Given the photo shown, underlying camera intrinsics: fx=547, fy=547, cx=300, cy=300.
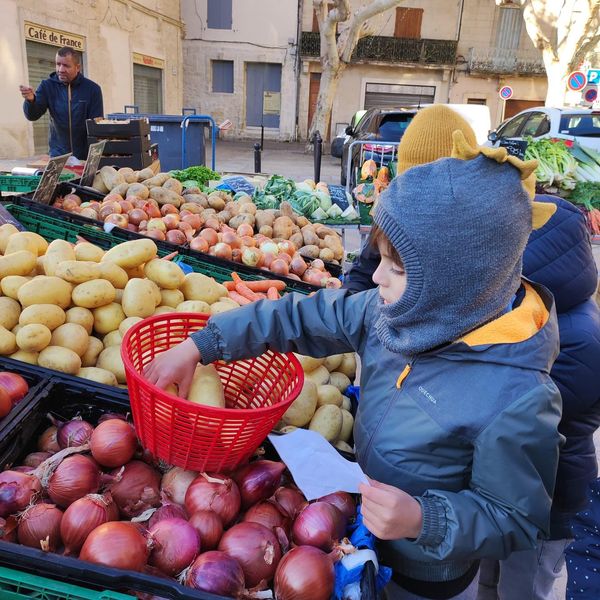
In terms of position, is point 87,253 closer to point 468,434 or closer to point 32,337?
point 32,337

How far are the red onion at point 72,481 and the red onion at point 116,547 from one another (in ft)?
0.64

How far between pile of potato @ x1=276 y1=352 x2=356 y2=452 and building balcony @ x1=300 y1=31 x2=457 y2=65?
1132 inches

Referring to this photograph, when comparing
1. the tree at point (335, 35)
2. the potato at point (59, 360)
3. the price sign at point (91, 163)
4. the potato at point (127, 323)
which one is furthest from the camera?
the tree at point (335, 35)

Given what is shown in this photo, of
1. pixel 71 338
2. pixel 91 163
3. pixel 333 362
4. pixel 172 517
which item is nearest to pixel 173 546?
pixel 172 517

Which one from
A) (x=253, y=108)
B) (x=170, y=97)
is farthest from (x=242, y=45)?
(x=170, y=97)

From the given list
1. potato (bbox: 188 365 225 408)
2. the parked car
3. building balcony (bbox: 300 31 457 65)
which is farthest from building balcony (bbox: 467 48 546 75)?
potato (bbox: 188 365 225 408)

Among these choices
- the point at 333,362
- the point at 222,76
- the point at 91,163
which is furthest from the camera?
the point at 222,76

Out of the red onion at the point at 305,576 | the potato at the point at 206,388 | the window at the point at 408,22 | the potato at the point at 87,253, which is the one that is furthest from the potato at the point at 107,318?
the window at the point at 408,22

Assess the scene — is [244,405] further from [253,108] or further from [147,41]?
[253,108]

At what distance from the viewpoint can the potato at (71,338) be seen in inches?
82.4

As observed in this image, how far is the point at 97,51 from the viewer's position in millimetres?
17391

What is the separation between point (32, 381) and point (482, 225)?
1530mm

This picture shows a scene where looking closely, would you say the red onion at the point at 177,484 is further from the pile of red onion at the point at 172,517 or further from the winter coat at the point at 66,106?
the winter coat at the point at 66,106

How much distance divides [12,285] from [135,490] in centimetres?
121
